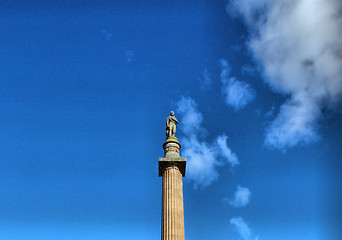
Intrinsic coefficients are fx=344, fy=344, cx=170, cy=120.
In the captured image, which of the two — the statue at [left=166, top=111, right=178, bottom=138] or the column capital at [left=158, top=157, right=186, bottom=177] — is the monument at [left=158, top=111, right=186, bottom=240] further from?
the statue at [left=166, top=111, right=178, bottom=138]

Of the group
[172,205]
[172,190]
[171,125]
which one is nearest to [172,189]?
[172,190]

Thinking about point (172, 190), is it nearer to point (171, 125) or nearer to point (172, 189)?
point (172, 189)

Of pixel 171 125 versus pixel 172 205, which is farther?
pixel 171 125

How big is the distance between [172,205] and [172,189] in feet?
3.04

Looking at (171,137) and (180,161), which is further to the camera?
(171,137)

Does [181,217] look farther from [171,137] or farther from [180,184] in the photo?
[171,137]

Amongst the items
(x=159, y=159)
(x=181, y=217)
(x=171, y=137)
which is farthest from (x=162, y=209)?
(x=171, y=137)

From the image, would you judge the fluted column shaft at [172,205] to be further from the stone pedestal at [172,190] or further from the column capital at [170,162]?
the column capital at [170,162]

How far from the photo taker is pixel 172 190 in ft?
62.6

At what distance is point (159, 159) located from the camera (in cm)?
1989

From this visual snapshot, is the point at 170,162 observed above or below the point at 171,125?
below

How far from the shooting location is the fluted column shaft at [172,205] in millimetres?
17859

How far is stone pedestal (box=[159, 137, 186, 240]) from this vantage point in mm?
17953

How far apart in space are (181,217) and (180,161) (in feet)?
10.3
